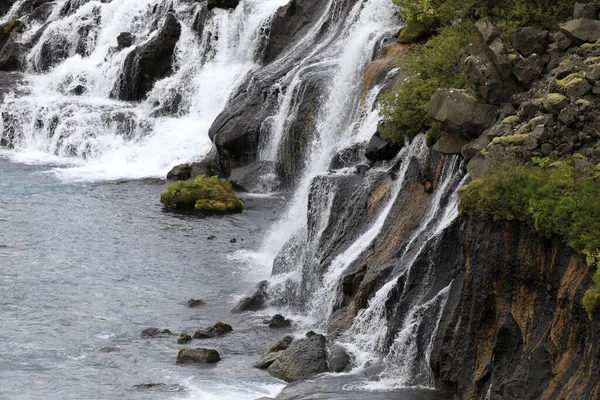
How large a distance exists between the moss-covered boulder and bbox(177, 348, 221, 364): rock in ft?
50.4

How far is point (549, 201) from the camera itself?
19703 mm

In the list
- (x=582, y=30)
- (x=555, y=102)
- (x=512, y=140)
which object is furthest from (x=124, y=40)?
(x=555, y=102)

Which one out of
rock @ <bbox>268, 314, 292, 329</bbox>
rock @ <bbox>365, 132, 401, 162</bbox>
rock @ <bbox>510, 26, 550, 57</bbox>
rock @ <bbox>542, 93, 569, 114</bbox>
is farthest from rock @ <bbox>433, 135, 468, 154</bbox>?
rock @ <bbox>268, 314, 292, 329</bbox>

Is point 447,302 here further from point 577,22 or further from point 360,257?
point 577,22

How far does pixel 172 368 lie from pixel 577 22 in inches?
501

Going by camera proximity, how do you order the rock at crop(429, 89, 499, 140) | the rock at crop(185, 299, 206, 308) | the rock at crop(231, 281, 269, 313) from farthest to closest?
the rock at crop(185, 299, 206, 308), the rock at crop(231, 281, 269, 313), the rock at crop(429, 89, 499, 140)

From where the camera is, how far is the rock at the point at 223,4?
53.5 metres

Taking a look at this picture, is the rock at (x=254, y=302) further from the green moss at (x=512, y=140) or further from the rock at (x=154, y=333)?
the green moss at (x=512, y=140)

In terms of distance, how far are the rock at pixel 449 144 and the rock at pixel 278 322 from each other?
6671mm

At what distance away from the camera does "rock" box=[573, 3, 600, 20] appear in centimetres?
2496

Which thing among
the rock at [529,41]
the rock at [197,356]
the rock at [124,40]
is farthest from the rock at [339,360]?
the rock at [124,40]

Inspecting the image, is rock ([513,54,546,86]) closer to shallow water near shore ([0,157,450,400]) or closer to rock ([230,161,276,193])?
shallow water near shore ([0,157,450,400])


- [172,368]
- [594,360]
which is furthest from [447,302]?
[172,368]

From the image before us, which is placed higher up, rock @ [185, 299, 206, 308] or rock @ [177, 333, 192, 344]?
rock @ [185, 299, 206, 308]
